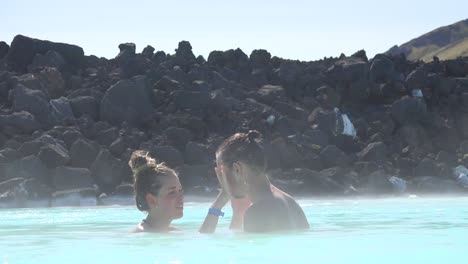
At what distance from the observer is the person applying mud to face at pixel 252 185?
5215 mm

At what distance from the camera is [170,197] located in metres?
5.90

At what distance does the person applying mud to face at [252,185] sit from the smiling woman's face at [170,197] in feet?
1.00

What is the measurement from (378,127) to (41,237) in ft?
68.7

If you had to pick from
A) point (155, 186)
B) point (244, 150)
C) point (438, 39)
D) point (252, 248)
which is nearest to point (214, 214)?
point (155, 186)

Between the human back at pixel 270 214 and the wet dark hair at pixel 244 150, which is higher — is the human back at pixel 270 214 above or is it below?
below

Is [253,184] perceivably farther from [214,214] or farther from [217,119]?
[217,119]

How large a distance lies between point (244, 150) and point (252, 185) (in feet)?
1.17

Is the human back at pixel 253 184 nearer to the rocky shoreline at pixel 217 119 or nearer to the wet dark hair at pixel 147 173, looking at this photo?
the wet dark hair at pixel 147 173

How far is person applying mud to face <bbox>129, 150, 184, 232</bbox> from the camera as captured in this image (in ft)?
19.1

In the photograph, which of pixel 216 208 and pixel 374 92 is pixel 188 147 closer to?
pixel 374 92

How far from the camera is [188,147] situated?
21812 mm

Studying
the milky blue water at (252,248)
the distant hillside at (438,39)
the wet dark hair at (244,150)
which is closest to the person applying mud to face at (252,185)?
the wet dark hair at (244,150)

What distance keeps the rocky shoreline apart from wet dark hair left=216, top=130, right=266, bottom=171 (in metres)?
13.9

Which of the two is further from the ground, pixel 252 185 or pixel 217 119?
pixel 217 119
